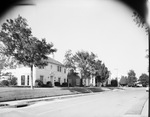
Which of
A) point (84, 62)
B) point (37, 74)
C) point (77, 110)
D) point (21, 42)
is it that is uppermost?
point (21, 42)

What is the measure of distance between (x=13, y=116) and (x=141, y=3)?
666 cm

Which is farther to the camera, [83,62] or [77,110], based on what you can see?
[83,62]

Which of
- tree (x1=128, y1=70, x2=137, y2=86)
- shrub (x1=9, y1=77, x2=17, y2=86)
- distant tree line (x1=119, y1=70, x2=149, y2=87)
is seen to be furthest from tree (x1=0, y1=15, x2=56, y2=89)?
tree (x1=128, y1=70, x2=137, y2=86)

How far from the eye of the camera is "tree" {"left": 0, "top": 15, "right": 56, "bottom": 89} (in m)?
21.5

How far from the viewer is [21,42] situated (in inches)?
867

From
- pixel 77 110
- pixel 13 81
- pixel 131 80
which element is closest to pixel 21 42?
pixel 77 110

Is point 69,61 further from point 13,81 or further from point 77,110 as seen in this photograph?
point 77,110

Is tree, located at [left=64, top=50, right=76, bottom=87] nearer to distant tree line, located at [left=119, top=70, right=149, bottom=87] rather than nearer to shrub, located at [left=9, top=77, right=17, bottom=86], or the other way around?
shrub, located at [left=9, top=77, right=17, bottom=86]

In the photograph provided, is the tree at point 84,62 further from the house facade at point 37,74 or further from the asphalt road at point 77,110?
the asphalt road at point 77,110

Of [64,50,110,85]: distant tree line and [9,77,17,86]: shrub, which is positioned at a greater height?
[64,50,110,85]: distant tree line

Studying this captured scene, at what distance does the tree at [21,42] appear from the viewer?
21484 mm

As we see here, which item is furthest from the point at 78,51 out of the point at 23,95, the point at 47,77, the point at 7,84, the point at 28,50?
the point at 23,95

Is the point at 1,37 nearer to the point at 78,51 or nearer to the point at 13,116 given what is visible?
the point at 13,116

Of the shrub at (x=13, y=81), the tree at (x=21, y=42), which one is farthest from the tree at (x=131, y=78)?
the tree at (x=21, y=42)
